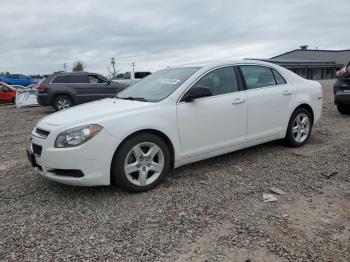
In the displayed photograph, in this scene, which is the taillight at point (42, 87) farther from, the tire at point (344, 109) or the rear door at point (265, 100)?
the tire at point (344, 109)

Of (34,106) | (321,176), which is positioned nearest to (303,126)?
(321,176)

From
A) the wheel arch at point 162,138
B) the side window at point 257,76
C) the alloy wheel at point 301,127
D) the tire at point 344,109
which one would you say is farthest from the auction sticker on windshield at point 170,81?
the tire at point 344,109

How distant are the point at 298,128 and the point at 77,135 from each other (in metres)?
3.86

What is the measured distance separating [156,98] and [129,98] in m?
0.53

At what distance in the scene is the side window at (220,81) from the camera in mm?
4789

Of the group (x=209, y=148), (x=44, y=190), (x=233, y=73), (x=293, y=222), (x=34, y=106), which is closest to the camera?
(x=293, y=222)

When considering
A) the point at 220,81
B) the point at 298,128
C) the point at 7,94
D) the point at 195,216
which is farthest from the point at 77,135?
the point at 7,94

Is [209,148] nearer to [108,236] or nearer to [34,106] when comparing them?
[108,236]

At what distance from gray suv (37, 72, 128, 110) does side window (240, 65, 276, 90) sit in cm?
955

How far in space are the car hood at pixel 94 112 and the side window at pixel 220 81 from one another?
91 cm

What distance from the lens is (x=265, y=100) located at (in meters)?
5.29

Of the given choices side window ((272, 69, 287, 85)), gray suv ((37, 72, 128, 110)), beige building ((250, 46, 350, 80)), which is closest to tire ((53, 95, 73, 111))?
gray suv ((37, 72, 128, 110))

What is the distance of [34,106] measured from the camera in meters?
17.1

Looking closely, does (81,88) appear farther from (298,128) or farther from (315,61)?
(315,61)
